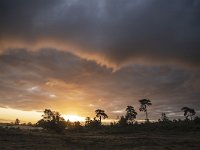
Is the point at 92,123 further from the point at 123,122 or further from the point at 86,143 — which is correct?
the point at 86,143

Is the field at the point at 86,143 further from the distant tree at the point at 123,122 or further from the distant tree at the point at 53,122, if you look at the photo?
the distant tree at the point at 123,122

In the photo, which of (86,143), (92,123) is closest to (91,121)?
(92,123)

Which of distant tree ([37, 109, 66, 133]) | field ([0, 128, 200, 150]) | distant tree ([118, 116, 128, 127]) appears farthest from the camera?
distant tree ([118, 116, 128, 127])

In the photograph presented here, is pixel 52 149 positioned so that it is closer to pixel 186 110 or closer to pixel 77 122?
pixel 77 122

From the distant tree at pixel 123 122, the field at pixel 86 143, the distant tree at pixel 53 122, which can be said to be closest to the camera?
the field at pixel 86 143

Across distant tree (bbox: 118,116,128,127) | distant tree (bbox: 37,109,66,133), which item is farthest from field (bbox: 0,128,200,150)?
distant tree (bbox: 118,116,128,127)

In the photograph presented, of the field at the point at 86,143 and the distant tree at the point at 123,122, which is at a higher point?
the distant tree at the point at 123,122

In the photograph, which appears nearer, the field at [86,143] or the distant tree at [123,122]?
the field at [86,143]

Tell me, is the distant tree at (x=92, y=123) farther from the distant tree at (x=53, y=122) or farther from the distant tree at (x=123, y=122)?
the distant tree at (x=53, y=122)

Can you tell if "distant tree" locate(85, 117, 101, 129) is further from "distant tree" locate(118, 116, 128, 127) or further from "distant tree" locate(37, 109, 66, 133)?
"distant tree" locate(37, 109, 66, 133)

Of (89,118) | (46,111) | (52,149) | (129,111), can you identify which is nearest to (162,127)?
(129,111)

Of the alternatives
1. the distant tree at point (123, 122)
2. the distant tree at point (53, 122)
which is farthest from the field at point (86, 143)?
the distant tree at point (123, 122)

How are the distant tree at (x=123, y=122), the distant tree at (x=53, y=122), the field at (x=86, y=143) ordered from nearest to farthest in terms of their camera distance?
the field at (x=86, y=143) < the distant tree at (x=53, y=122) < the distant tree at (x=123, y=122)

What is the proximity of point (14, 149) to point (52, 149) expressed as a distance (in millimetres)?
4634
